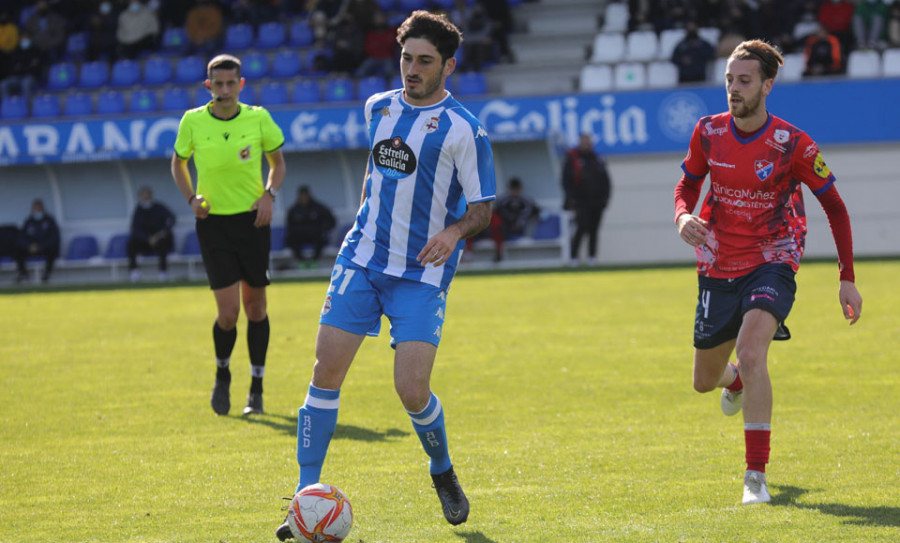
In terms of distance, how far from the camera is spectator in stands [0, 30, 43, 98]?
2634 cm

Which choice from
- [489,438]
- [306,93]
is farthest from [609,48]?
[489,438]

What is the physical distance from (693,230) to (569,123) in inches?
691

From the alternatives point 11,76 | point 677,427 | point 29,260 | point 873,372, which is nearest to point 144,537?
point 677,427

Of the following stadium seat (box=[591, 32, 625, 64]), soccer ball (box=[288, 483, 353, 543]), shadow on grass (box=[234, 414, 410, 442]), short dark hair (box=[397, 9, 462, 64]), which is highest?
stadium seat (box=[591, 32, 625, 64])

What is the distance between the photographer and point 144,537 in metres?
4.86

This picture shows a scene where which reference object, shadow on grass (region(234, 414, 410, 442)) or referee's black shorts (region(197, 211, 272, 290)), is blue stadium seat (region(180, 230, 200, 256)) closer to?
referee's black shorts (region(197, 211, 272, 290))

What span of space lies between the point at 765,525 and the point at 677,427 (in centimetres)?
241

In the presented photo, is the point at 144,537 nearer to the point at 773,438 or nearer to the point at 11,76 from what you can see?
the point at 773,438

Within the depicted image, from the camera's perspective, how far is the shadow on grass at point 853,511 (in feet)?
16.1

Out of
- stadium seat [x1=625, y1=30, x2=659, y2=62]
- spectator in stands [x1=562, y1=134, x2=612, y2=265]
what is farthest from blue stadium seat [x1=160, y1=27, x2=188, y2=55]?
spectator in stands [x1=562, y1=134, x2=612, y2=265]

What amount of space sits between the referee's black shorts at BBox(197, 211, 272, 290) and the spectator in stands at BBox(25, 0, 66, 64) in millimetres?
21161

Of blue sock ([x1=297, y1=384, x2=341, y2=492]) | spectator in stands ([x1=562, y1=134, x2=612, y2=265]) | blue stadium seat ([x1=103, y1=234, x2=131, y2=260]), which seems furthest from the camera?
blue stadium seat ([x1=103, y1=234, x2=131, y2=260])

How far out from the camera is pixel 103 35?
27516 mm

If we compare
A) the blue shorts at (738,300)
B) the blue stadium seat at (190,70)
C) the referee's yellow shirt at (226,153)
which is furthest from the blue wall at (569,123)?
the blue shorts at (738,300)
